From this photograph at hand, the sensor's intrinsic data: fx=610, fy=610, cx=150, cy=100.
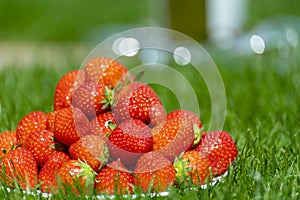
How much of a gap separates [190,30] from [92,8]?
8.38 feet

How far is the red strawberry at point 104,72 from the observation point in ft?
6.79

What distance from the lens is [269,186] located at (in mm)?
1835

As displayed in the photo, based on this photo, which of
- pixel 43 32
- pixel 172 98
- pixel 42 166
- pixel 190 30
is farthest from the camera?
pixel 43 32

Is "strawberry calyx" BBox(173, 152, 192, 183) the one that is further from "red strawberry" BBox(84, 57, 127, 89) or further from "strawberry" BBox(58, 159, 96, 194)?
"red strawberry" BBox(84, 57, 127, 89)

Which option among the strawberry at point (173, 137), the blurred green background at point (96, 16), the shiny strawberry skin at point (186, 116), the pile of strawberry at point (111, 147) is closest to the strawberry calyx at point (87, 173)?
the pile of strawberry at point (111, 147)

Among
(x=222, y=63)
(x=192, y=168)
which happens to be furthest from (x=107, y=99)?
(x=222, y=63)

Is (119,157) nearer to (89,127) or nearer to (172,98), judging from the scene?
(89,127)

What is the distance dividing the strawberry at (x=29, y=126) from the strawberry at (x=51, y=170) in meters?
0.18

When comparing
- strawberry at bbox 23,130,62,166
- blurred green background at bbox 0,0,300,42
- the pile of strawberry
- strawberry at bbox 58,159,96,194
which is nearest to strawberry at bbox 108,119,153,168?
the pile of strawberry

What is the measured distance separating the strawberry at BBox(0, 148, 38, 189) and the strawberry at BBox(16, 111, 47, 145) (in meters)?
0.11

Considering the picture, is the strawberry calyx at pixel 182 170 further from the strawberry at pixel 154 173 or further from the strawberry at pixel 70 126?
the strawberry at pixel 70 126

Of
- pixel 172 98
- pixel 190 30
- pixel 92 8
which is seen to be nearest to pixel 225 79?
pixel 172 98

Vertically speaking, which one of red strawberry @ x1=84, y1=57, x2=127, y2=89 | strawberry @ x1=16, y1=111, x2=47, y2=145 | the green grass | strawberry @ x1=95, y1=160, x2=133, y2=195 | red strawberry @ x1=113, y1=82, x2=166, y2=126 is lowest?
the green grass

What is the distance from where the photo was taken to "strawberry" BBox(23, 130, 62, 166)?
1948mm
